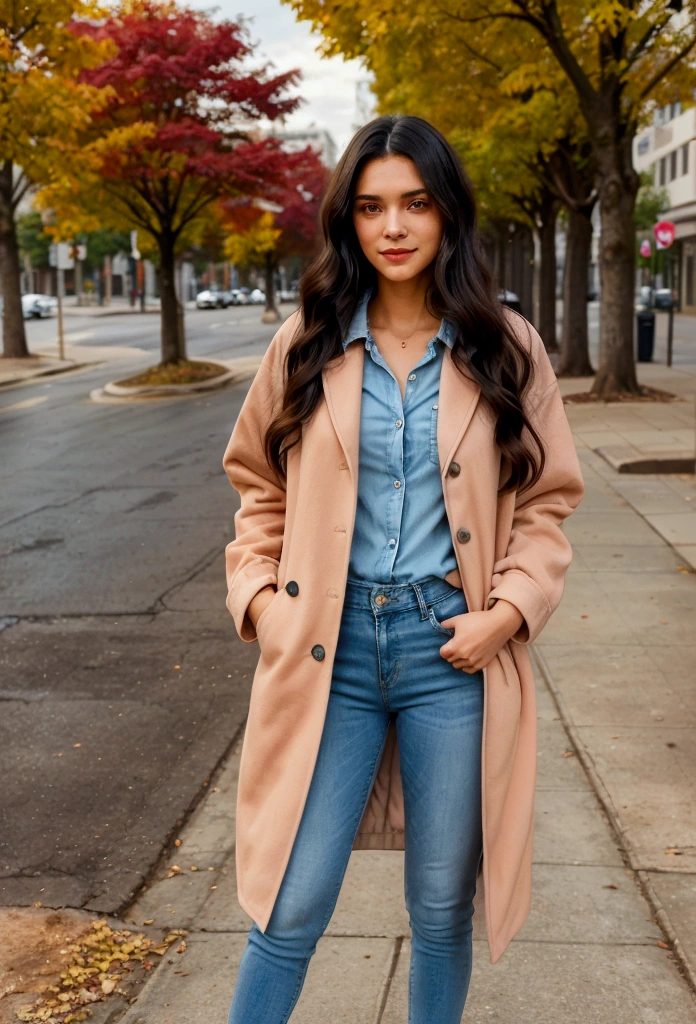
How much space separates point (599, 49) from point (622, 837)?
14.4m

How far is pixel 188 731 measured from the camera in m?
5.28

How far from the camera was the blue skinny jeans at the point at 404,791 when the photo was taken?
7.38ft

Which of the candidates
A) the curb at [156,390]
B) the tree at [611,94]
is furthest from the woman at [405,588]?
the curb at [156,390]

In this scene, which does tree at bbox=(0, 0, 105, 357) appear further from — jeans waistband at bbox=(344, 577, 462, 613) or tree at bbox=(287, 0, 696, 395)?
jeans waistband at bbox=(344, 577, 462, 613)

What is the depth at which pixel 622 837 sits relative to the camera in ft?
13.0

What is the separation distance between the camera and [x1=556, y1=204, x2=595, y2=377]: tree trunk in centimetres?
2105

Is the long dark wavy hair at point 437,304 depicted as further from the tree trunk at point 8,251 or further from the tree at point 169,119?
the tree trunk at point 8,251

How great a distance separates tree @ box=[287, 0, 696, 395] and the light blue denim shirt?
507 inches

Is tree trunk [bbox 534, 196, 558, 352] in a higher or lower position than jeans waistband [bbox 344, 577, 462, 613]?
higher

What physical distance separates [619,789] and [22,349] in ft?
83.0

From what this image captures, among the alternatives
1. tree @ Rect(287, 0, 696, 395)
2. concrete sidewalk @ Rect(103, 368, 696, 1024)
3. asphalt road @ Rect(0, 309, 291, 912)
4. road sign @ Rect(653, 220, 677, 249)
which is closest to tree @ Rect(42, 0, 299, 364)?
tree @ Rect(287, 0, 696, 395)

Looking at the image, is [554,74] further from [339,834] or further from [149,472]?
[339,834]

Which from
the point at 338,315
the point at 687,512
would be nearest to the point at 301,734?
the point at 338,315

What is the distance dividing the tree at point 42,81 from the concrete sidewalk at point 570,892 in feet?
57.7
